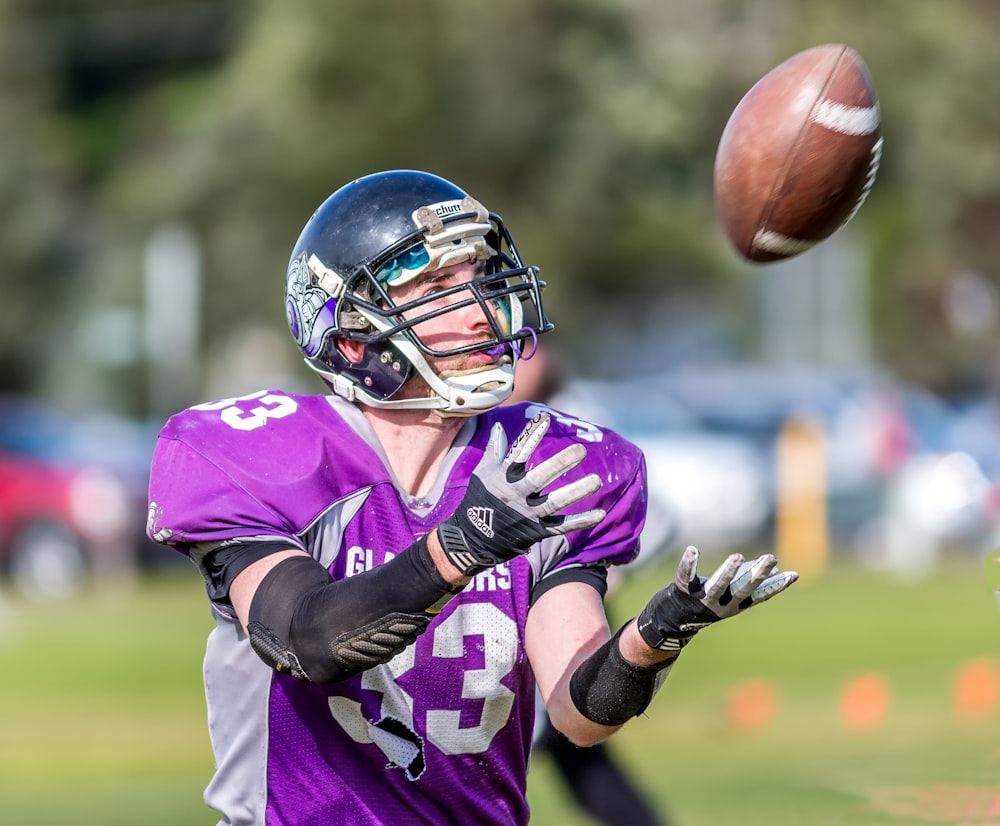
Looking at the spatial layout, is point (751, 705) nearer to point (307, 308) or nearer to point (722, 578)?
point (307, 308)

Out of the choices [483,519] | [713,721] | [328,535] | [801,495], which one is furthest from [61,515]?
[483,519]

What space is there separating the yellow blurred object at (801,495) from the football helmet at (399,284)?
44.3 ft

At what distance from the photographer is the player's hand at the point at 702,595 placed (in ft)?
8.70

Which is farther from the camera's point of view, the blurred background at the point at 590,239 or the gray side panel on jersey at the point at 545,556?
the blurred background at the point at 590,239

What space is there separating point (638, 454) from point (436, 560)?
2.38 feet

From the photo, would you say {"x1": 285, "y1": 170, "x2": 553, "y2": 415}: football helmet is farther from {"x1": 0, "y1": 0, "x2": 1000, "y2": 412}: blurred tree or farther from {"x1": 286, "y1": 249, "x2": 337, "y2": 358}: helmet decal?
{"x1": 0, "y1": 0, "x2": 1000, "y2": 412}: blurred tree

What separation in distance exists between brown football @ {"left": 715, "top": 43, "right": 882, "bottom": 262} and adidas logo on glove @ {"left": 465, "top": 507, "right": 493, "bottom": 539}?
1239mm

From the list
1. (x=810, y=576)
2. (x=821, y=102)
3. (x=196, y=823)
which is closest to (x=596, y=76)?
(x=810, y=576)

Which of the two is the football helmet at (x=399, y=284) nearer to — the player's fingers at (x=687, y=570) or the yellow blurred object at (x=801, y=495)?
the player's fingers at (x=687, y=570)

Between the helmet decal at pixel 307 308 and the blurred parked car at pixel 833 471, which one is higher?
the helmet decal at pixel 307 308

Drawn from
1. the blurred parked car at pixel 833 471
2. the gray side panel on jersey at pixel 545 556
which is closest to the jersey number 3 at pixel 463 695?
the gray side panel on jersey at pixel 545 556

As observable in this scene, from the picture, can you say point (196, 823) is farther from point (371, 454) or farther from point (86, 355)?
point (86, 355)

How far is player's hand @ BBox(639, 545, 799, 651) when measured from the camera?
2652 mm

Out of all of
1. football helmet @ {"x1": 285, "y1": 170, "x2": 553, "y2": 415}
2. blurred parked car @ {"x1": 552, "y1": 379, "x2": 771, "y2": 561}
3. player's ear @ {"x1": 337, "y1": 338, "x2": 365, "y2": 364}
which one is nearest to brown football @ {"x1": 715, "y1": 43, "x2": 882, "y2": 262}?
football helmet @ {"x1": 285, "y1": 170, "x2": 553, "y2": 415}
